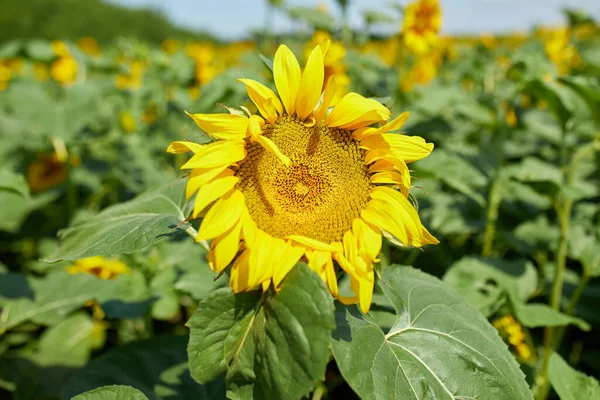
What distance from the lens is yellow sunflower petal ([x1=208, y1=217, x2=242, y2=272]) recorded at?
1043mm

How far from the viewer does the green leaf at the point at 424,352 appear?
1.07 meters

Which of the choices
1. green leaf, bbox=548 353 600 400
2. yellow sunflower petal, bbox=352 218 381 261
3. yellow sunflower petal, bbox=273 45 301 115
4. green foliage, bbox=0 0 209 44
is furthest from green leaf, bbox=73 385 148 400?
green foliage, bbox=0 0 209 44

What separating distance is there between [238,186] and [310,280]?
0.29 m

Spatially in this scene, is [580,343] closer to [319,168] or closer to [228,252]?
[319,168]

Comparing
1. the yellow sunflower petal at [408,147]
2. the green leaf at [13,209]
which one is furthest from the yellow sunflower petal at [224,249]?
the green leaf at [13,209]

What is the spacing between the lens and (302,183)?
118cm

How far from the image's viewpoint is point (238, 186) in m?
1.15

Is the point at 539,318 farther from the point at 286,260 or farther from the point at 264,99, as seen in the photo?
the point at 264,99

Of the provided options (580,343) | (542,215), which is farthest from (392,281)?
(542,215)

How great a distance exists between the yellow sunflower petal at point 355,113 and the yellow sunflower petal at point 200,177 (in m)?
0.27

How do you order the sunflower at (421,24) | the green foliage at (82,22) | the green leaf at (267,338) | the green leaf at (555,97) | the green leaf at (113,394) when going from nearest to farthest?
1. the green leaf at (267,338)
2. the green leaf at (113,394)
3. the green leaf at (555,97)
4. the sunflower at (421,24)
5. the green foliage at (82,22)

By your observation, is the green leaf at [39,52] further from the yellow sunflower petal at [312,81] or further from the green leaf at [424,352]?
the green leaf at [424,352]

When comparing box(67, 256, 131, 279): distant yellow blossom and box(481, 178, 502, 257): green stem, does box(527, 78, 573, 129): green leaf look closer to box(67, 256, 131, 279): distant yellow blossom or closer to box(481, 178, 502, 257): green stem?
box(481, 178, 502, 257): green stem

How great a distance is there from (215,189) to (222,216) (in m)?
0.06
